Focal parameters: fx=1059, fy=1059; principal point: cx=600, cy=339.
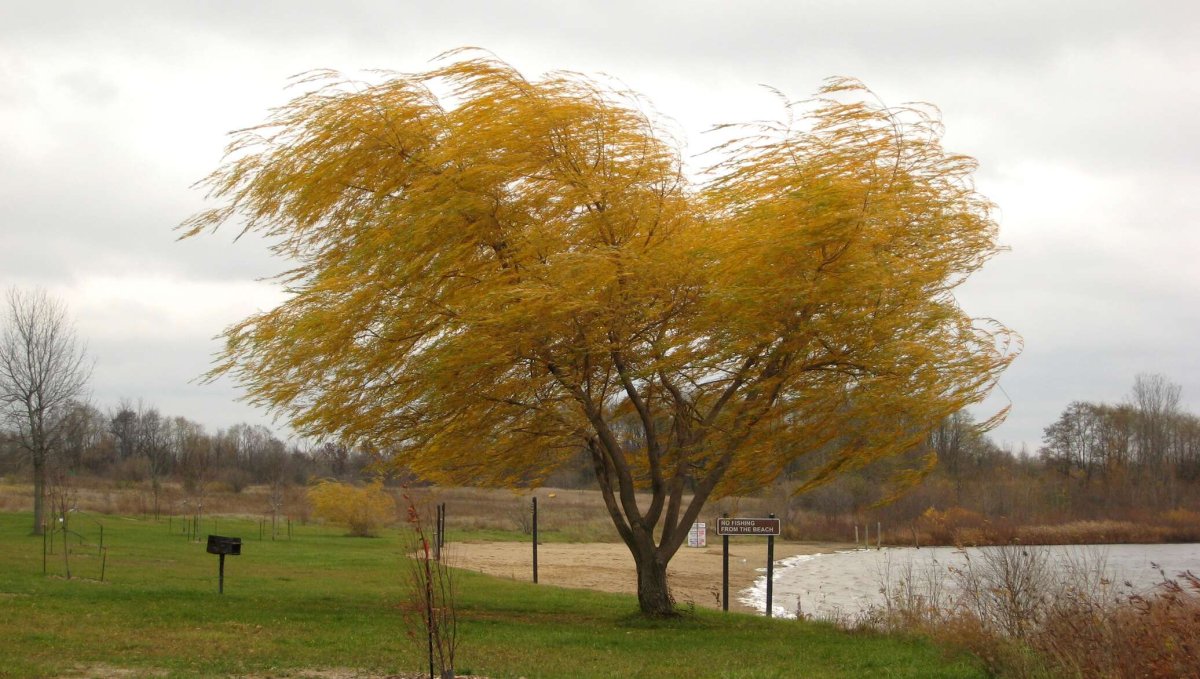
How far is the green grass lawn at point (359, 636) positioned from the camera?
9922 millimetres

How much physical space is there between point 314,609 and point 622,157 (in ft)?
25.4

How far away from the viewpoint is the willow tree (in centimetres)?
1262

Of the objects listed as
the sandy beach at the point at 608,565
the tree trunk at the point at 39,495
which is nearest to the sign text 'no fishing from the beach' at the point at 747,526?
the sandy beach at the point at 608,565

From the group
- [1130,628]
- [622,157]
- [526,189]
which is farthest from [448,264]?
[1130,628]

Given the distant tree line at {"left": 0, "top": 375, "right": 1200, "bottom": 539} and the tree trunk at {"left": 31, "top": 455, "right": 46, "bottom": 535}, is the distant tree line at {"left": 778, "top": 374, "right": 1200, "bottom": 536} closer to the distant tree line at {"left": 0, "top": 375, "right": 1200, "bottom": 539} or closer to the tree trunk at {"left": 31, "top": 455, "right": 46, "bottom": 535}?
the distant tree line at {"left": 0, "top": 375, "right": 1200, "bottom": 539}

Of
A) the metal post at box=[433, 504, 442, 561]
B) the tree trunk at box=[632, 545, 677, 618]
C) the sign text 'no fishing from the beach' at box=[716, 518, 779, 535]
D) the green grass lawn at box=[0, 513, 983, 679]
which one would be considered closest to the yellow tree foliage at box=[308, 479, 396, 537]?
the green grass lawn at box=[0, 513, 983, 679]

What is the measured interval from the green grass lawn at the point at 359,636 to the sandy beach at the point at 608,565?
18.6 ft

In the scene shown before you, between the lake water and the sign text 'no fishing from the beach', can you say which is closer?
the sign text 'no fishing from the beach'

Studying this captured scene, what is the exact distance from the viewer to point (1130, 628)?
30.6 feet

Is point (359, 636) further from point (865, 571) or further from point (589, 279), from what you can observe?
point (865, 571)

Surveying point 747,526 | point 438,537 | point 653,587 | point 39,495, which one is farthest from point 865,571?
point 39,495

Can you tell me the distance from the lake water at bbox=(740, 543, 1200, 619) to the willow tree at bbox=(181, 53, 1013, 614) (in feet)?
16.6

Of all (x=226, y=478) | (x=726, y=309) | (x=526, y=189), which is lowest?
(x=226, y=478)

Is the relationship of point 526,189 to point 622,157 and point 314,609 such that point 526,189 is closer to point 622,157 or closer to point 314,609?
point 622,157
